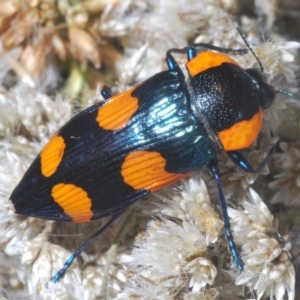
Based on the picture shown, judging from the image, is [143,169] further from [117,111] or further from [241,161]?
[241,161]

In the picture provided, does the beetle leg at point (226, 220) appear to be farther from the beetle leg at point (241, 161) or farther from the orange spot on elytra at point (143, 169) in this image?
the orange spot on elytra at point (143, 169)

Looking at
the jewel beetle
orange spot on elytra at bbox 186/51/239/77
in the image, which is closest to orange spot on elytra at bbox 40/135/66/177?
the jewel beetle

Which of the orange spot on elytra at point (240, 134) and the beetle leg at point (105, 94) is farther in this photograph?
the beetle leg at point (105, 94)

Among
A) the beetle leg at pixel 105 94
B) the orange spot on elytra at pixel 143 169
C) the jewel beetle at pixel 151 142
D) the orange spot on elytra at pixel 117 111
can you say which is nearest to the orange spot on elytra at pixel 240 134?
the jewel beetle at pixel 151 142

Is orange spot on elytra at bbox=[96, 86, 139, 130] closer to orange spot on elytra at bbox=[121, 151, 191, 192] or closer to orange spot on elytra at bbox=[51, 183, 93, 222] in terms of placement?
orange spot on elytra at bbox=[121, 151, 191, 192]

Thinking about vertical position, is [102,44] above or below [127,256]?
above

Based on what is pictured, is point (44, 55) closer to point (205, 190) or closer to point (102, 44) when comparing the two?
point (102, 44)

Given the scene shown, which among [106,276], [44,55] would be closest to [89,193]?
[106,276]

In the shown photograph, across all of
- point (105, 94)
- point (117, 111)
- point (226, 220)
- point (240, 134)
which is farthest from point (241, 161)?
point (105, 94)
